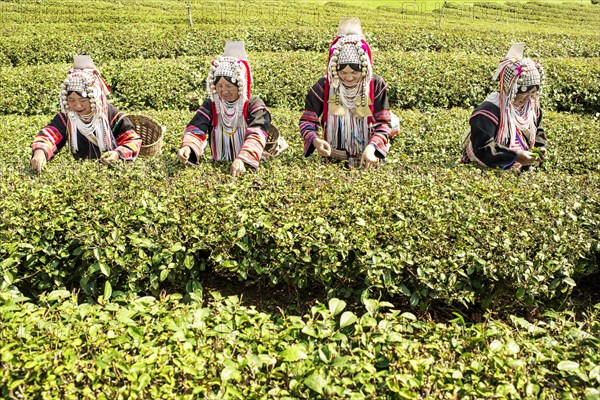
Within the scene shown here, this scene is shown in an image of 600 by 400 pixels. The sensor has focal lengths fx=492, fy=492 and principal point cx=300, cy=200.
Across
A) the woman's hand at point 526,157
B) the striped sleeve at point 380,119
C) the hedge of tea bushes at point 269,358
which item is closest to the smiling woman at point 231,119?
the striped sleeve at point 380,119

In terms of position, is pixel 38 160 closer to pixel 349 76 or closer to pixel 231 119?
pixel 231 119

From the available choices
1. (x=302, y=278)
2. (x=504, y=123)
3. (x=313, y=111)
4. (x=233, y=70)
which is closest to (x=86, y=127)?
(x=233, y=70)

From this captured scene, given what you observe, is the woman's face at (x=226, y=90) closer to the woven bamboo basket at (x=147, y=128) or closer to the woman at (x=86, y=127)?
the woman at (x=86, y=127)

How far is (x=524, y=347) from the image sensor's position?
8.04ft

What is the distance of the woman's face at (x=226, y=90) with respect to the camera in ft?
13.3

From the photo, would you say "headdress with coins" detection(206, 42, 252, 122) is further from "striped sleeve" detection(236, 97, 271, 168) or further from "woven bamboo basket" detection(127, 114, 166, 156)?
"woven bamboo basket" detection(127, 114, 166, 156)

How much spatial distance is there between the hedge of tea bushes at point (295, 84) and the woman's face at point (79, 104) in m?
4.98

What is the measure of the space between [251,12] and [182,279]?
19091 millimetres

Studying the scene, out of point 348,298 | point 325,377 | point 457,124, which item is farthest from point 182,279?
point 457,124

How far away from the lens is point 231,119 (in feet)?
14.0

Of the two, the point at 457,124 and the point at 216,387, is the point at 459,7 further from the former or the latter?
the point at 216,387

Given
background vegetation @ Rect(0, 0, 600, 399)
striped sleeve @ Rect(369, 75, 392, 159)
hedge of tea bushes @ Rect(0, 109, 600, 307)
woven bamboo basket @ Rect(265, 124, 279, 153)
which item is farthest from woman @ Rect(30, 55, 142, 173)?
striped sleeve @ Rect(369, 75, 392, 159)

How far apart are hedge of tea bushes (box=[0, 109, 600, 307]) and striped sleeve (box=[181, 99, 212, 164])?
0.39 metres

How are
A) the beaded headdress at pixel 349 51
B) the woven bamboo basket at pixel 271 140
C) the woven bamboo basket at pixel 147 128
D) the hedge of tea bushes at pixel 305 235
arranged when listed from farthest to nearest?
the woven bamboo basket at pixel 147 128 < the woven bamboo basket at pixel 271 140 < the beaded headdress at pixel 349 51 < the hedge of tea bushes at pixel 305 235
